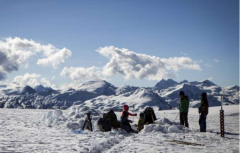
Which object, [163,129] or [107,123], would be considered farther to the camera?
[107,123]

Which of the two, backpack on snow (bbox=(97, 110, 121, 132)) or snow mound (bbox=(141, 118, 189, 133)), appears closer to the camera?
snow mound (bbox=(141, 118, 189, 133))

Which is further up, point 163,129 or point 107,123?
point 107,123

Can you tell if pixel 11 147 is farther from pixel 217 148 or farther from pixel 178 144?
pixel 217 148

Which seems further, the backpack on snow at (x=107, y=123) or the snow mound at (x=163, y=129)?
the backpack on snow at (x=107, y=123)

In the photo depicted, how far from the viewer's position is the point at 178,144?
33.3ft
